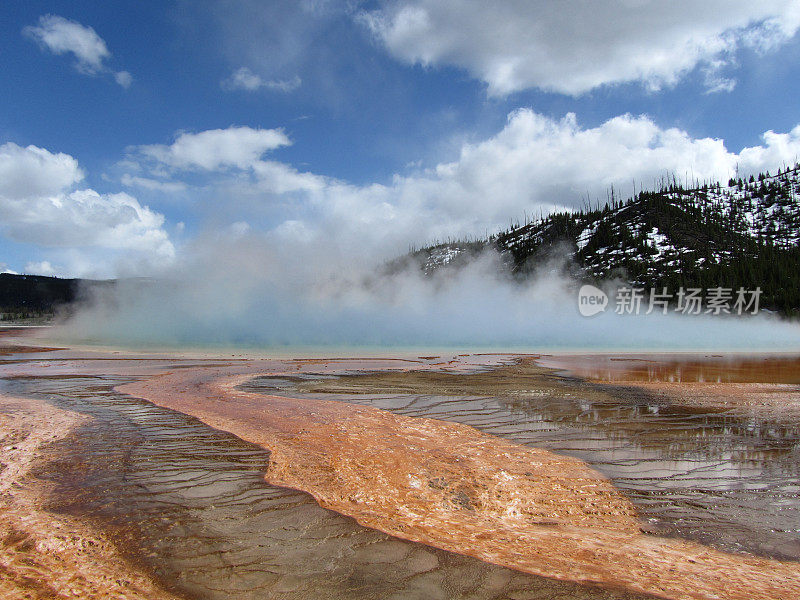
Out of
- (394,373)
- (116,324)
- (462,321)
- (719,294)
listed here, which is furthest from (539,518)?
(719,294)

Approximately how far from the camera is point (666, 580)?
4477 millimetres

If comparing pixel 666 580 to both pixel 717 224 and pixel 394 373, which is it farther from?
pixel 717 224

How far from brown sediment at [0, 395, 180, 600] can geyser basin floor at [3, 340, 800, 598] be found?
0.80 feet

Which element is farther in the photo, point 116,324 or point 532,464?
point 116,324

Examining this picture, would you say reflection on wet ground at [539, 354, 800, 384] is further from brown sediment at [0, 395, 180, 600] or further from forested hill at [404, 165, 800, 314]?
forested hill at [404, 165, 800, 314]

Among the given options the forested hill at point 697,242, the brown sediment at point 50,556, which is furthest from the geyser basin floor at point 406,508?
the forested hill at point 697,242

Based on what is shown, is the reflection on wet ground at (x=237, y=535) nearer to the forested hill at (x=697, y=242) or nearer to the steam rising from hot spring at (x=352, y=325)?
the steam rising from hot spring at (x=352, y=325)

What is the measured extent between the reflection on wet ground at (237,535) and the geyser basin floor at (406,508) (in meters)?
0.03

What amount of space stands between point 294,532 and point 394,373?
1668 centimetres

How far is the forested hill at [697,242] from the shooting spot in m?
112

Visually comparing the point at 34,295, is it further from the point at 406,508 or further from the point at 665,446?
the point at 665,446

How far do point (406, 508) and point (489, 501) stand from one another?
1248 mm

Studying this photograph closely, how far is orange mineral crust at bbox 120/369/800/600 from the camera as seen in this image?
464cm
